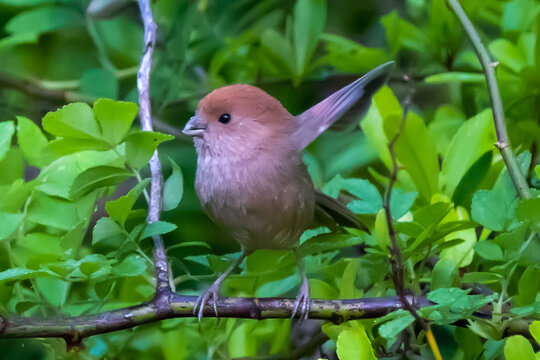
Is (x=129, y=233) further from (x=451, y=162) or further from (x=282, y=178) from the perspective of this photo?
(x=451, y=162)

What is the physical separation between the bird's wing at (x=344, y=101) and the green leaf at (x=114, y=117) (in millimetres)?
259

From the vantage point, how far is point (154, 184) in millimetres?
1220

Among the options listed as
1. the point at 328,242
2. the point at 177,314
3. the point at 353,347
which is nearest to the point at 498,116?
the point at 328,242

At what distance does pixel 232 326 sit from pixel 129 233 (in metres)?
0.27

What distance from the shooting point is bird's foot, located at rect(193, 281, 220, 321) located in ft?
3.51

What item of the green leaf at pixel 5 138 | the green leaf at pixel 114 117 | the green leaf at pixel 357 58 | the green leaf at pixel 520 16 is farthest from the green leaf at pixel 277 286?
the green leaf at pixel 520 16

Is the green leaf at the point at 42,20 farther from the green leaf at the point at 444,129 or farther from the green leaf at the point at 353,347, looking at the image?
the green leaf at the point at 353,347

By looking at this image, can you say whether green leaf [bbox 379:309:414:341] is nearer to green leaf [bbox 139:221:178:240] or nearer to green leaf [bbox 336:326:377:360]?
green leaf [bbox 336:326:377:360]

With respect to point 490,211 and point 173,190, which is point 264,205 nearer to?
point 173,190

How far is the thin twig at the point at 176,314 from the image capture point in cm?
98

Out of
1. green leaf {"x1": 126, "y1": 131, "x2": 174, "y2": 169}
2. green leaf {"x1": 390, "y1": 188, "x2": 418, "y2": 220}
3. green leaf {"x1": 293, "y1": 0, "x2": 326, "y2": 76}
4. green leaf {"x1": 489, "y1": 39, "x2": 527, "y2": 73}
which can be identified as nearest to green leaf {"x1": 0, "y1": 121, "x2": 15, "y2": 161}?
green leaf {"x1": 126, "y1": 131, "x2": 174, "y2": 169}

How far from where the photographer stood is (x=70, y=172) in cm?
116

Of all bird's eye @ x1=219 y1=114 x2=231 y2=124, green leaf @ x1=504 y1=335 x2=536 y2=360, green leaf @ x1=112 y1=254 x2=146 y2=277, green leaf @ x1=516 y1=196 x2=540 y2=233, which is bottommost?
green leaf @ x1=504 y1=335 x2=536 y2=360

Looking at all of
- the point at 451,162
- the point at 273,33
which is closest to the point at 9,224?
the point at 451,162
